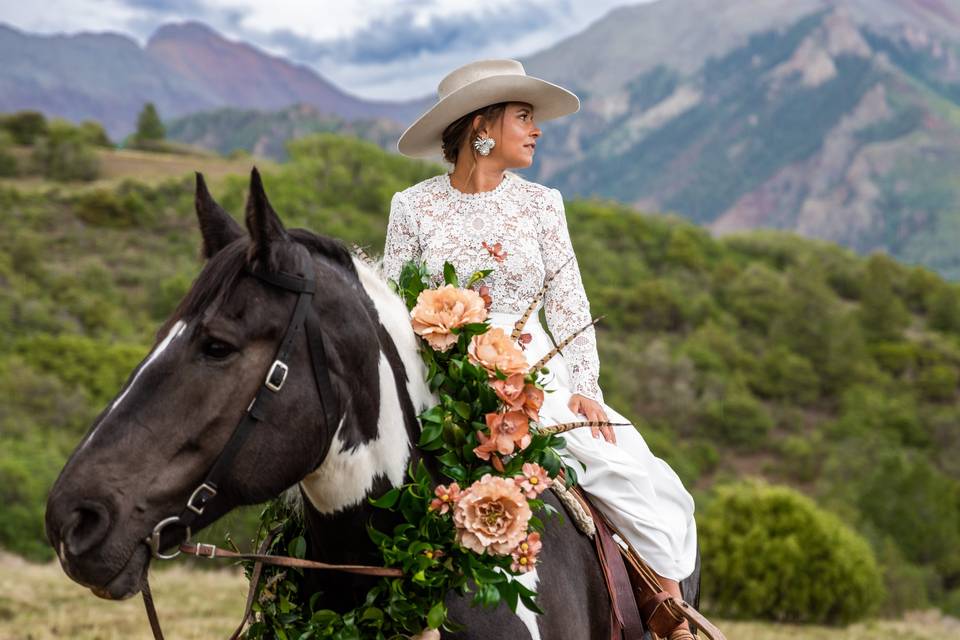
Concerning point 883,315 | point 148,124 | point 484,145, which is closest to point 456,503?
point 484,145

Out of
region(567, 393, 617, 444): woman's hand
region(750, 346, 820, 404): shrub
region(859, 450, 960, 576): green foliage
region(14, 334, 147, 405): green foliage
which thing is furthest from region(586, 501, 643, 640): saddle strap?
region(750, 346, 820, 404): shrub

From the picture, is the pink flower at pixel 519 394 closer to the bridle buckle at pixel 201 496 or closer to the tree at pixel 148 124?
the bridle buckle at pixel 201 496

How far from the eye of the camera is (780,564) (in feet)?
79.8

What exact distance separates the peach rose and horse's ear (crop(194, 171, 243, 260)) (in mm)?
854

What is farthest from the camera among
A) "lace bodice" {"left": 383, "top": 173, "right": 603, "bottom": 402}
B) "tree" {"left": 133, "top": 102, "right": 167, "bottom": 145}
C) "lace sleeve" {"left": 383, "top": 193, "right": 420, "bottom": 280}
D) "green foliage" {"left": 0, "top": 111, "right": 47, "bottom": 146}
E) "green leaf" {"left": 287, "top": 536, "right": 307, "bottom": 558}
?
"tree" {"left": 133, "top": 102, "right": 167, "bottom": 145}

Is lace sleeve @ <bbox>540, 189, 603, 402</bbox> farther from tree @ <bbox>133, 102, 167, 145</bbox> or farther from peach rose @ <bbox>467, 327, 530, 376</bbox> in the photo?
tree @ <bbox>133, 102, 167, 145</bbox>

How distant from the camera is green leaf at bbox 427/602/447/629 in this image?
2810mm

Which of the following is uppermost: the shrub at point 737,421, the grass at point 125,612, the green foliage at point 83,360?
the grass at point 125,612

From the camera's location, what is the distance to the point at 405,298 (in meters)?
3.52

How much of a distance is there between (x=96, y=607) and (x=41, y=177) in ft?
262

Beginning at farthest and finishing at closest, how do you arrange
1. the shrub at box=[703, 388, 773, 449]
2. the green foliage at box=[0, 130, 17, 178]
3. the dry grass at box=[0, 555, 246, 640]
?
the green foliage at box=[0, 130, 17, 178], the shrub at box=[703, 388, 773, 449], the dry grass at box=[0, 555, 246, 640]

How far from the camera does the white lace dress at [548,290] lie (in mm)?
3799

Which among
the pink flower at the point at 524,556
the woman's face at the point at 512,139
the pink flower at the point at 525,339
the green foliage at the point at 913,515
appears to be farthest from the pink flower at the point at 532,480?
the green foliage at the point at 913,515

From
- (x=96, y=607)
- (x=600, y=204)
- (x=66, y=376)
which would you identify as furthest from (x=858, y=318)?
(x=96, y=607)
